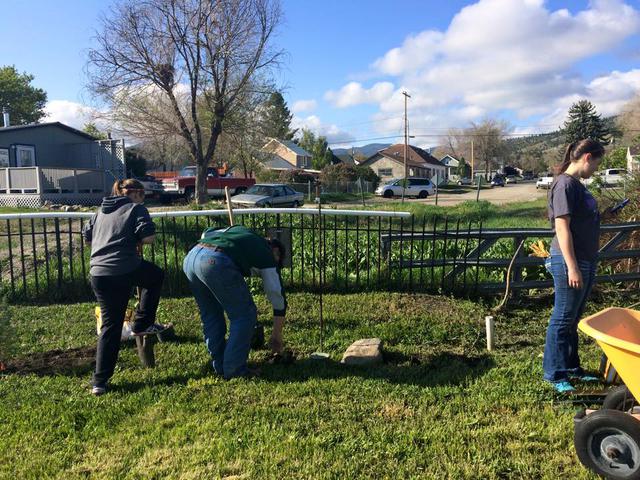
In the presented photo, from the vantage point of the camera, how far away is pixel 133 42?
21297mm

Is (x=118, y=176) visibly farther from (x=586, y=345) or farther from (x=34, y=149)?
(x=586, y=345)

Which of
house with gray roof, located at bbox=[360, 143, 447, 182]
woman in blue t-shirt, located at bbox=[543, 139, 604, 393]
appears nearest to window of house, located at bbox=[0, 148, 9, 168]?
woman in blue t-shirt, located at bbox=[543, 139, 604, 393]

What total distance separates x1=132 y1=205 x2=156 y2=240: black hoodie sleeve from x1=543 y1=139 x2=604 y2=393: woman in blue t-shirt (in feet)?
9.72

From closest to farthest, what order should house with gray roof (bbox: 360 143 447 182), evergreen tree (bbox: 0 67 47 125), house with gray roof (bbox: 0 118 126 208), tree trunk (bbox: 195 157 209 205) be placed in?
house with gray roof (bbox: 0 118 126 208) < tree trunk (bbox: 195 157 209 205) < evergreen tree (bbox: 0 67 47 125) < house with gray roof (bbox: 360 143 447 182)

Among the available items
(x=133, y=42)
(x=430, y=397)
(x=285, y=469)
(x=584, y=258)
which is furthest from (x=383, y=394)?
(x=133, y=42)

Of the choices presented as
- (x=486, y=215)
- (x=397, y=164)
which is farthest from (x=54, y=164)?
(x=397, y=164)

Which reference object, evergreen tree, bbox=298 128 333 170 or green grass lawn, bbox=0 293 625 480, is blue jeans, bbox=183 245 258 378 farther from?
evergreen tree, bbox=298 128 333 170

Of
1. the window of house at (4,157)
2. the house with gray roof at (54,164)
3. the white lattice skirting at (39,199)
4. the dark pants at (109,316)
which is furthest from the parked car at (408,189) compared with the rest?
the dark pants at (109,316)

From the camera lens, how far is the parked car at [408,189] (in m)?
41.2

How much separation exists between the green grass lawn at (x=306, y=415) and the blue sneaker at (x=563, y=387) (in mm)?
68

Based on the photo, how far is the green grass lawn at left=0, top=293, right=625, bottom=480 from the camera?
114 inches

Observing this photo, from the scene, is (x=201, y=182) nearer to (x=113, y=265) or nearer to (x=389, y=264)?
(x=389, y=264)

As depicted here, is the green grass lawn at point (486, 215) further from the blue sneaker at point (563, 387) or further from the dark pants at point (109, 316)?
the dark pants at point (109, 316)

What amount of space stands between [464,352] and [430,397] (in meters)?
1.23
